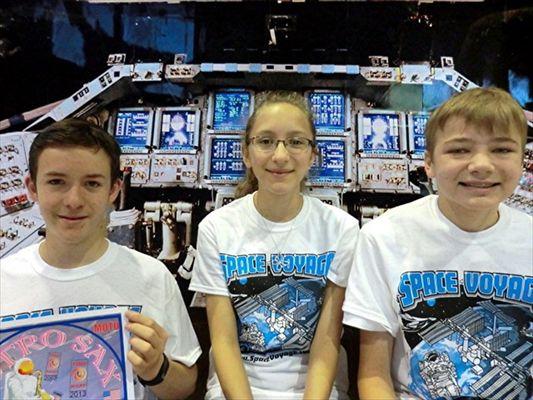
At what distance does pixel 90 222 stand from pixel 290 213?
68 cm

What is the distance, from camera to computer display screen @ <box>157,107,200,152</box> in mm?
2324

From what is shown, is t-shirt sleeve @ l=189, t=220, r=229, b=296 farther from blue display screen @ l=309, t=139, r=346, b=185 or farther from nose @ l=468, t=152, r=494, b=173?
nose @ l=468, t=152, r=494, b=173

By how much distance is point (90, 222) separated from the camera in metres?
1.47

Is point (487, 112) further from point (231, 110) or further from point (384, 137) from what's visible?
point (231, 110)

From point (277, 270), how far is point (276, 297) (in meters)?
0.10

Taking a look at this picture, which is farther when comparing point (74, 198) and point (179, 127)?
point (179, 127)

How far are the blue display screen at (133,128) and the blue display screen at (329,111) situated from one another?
0.83 m

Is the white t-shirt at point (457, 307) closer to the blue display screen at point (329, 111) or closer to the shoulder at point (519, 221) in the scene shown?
the shoulder at point (519, 221)

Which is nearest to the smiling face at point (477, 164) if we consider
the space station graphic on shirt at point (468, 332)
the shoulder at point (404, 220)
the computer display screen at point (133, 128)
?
the shoulder at point (404, 220)

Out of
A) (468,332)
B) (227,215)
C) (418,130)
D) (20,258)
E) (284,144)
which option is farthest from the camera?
(418,130)

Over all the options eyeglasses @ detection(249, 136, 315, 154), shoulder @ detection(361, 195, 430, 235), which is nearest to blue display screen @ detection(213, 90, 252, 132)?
eyeglasses @ detection(249, 136, 315, 154)

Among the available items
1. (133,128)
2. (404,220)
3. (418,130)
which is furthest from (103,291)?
(418,130)

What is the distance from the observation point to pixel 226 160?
231 cm

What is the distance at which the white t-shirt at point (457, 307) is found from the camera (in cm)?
138
